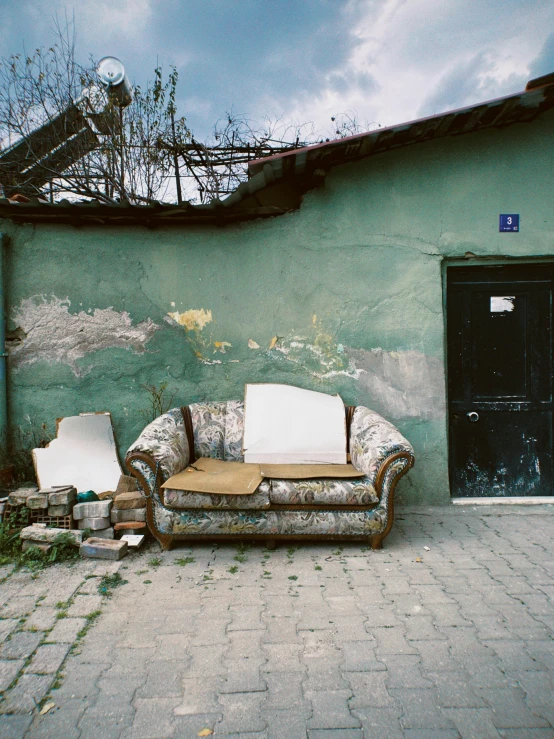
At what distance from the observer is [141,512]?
357 centimetres

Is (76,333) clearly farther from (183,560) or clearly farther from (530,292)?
(530,292)

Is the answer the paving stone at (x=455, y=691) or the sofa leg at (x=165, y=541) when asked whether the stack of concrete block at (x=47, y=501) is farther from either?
the paving stone at (x=455, y=691)

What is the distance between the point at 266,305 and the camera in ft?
14.9

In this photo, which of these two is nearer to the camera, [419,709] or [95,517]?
[419,709]

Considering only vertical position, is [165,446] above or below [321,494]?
above

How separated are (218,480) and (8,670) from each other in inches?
62.5

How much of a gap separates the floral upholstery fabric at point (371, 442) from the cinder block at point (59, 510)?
218 cm

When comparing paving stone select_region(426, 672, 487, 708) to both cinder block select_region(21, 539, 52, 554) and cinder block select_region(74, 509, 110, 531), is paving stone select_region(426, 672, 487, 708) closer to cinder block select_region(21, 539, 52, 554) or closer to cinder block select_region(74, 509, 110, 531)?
cinder block select_region(74, 509, 110, 531)

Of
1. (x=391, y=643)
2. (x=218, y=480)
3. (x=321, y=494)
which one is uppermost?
(x=218, y=480)

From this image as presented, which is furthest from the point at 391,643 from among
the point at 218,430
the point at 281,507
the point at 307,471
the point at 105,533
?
the point at 218,430

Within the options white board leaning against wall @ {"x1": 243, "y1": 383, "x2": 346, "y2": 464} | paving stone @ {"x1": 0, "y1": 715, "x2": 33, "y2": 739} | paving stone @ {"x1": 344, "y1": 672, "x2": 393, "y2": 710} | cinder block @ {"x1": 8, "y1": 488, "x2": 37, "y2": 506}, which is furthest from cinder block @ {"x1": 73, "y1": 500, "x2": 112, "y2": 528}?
paving stone @ {"x1": 344, "y1": 672, "x2": 393, "y2": 710}

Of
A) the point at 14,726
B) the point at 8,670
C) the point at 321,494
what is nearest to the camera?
the point at 14,726

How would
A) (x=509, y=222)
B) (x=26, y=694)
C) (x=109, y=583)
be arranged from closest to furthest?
(x=26, y=694), (x=109, y=583), (x=509, y=222)

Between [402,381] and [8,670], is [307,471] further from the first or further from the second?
[8,670]
